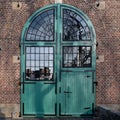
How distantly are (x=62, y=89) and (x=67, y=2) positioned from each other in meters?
3.54

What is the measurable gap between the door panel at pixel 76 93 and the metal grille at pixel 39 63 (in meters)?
0.67

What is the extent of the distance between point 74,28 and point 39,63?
202 centimetres

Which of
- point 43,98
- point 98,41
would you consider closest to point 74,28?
point 98,41

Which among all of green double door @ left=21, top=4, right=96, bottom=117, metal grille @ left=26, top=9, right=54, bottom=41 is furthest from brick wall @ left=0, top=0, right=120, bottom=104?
metal grille @ left=26, top=9, right=54, bottom=41

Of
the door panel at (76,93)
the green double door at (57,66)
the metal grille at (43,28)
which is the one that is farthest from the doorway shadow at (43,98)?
the metal grille at (43,28)

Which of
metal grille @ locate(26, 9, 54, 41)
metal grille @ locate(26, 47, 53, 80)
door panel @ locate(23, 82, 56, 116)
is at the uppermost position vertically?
metal grille @ locate(26, 9, 54, 41)

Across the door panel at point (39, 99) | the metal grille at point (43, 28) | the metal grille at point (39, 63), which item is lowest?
the door panel at point (39, 99)

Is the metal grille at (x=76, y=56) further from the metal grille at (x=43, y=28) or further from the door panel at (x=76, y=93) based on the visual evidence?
the metal grille at (x=43, y=28)

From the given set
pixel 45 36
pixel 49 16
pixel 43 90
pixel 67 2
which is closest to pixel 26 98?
pixel 43 90

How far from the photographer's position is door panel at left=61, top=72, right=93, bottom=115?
12.7m

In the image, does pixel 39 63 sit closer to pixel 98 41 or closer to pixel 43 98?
pixel 43 98

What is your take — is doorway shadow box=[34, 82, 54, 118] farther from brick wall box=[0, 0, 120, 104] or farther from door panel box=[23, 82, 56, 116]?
brick wall box=[0, 0, 120, 104]

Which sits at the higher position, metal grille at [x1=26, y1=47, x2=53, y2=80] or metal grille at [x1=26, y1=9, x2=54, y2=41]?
metal grille at [x1=26, y1=9, x2=54, y2=41]

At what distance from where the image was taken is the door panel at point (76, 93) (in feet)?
41.8
